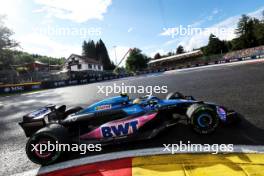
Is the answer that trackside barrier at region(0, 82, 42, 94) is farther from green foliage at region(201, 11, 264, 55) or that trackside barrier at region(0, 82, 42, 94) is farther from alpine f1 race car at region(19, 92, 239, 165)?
green foliage at region(201, 11, 264, 55)

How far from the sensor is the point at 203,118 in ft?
10.6

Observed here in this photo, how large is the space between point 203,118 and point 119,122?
137 cm

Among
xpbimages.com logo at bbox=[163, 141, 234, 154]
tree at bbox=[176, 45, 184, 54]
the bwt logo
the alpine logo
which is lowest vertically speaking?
xpbimages.com logo at bbox=[163, 141, 234, 154]

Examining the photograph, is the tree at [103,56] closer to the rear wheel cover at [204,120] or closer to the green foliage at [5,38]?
the green foliage at [5,38]

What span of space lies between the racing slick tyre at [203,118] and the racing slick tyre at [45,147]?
2096 mm

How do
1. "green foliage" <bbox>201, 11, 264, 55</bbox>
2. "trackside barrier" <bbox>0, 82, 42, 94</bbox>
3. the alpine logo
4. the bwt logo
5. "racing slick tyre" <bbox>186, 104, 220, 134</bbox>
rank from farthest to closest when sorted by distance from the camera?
"green foliage" <bbox>201, 11, 264, 55</bbox> → "trackside barrier" <bbox>0, 82, 42, 94</bbox> → the alpine logo → the bwt logo → "racing slick tyre" <bbox>186, 104, 220, 134</bbox>

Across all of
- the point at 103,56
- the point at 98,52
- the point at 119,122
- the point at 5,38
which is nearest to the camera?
the point at 119,122

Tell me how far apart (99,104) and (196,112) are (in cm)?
170

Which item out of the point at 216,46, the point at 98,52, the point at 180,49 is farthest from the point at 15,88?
the point at 180,49

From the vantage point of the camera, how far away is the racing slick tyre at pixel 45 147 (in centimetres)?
304

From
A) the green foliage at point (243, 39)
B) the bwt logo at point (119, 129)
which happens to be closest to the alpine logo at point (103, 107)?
the bwt logo at point (119, 129)

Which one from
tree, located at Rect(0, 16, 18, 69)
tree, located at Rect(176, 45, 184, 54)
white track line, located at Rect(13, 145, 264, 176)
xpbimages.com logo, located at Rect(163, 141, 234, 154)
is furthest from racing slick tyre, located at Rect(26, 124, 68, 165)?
tree, located at Rect(176, 45, 184, 54)

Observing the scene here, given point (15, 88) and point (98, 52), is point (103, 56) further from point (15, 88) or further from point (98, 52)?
point (15, 88)

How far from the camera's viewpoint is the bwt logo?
10.8 ft
